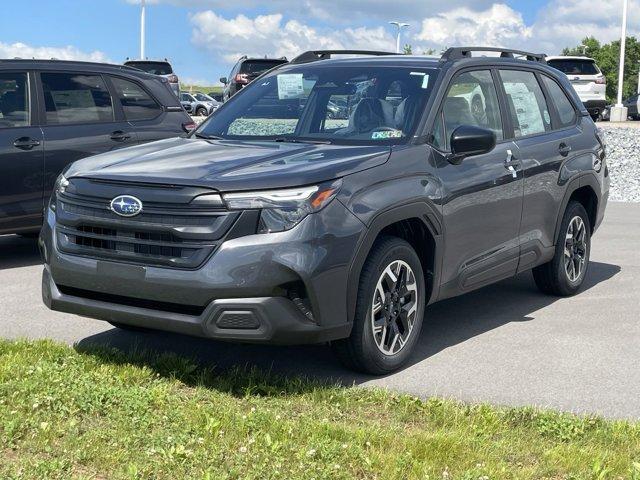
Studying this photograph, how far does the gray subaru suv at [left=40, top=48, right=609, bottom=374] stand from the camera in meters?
4.91

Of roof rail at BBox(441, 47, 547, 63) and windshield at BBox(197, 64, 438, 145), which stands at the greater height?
roof rail at BBox(441, 47, 547, 63)

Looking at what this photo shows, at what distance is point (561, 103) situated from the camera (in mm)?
7969

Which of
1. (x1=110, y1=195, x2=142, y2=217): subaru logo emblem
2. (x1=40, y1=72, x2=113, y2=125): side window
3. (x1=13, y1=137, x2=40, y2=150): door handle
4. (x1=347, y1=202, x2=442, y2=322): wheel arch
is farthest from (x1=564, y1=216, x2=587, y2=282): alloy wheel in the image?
(x1=13, y1=137, x2=40, y2=150): door handle

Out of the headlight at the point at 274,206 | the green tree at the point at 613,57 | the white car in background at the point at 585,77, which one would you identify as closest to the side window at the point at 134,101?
the headlight at the point at 274,206

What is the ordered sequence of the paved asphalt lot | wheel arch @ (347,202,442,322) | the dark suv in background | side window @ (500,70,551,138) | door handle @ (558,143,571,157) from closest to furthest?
wheel arch @ (347,202,442,322) < the paved asphalt lot < side window @ (500,70,551,138) < door handle @ (558,143,571,157) < the dark suv in background

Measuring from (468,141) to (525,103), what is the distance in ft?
5.16

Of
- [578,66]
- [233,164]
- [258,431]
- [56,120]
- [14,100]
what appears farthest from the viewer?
[578,66]

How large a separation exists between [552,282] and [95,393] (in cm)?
420

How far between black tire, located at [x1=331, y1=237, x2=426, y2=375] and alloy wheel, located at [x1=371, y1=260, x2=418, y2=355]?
1 cm

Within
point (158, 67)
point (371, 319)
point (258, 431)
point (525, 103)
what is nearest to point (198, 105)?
point (158, 67)

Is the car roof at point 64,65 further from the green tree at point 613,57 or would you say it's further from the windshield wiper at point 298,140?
the green tree at point 613,57

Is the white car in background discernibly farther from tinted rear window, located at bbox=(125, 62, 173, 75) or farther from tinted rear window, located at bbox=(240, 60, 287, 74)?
tinted rear window, located at bbox=(125, 62, 173, 75)

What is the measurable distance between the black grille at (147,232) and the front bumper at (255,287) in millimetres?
58

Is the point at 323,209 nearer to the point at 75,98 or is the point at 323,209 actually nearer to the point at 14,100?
the point at 14,100
